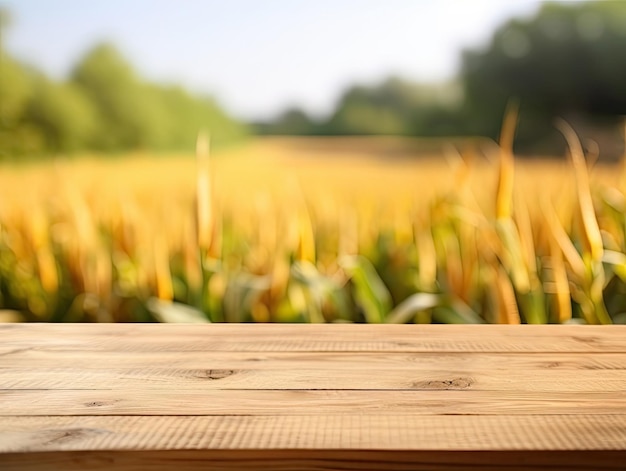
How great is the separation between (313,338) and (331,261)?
0.46m

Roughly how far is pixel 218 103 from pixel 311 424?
5.33m

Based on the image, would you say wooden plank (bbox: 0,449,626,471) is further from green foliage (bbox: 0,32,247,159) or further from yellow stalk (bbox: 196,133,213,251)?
green foliage (bbox: 0,32,247,159)

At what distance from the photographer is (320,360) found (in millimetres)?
461

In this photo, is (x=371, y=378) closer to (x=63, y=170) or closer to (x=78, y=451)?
(x=78, y=451)

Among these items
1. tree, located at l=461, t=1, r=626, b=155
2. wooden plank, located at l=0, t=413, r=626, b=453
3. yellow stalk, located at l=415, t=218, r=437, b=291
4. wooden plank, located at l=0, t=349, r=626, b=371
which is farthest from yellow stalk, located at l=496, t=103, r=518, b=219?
tree, located at l=461, t=1, r=626, b=155

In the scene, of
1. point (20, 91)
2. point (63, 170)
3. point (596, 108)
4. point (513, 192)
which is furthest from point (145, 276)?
A: point (596, 108)

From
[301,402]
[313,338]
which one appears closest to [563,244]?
[313,338]

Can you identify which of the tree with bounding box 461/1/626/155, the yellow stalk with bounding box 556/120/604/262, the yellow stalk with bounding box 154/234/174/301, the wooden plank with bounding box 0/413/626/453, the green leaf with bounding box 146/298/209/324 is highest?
the tree with bounding box 461/1/626/155

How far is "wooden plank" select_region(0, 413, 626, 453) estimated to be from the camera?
0.33 m

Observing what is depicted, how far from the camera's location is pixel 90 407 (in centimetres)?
38

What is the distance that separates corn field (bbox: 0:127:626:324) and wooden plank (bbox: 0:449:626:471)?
15.2 inches

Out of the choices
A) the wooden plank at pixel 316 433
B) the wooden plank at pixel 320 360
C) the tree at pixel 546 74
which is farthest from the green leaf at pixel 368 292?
the tree at pixel 546 74

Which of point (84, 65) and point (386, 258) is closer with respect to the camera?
point (386, 258)

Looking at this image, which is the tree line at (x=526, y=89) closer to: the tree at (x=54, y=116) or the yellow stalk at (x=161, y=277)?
the tree at (x=54, y=116)
